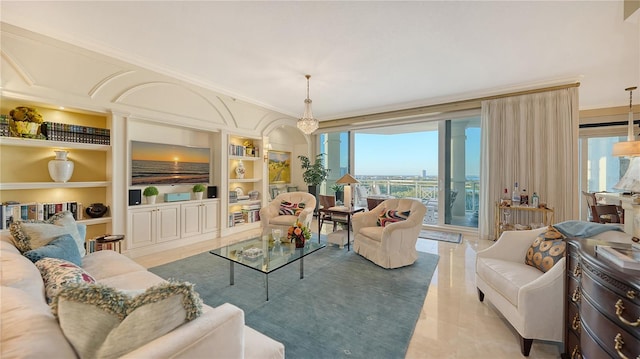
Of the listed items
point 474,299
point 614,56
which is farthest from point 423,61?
point 474,299

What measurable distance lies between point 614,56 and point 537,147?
1459 mm

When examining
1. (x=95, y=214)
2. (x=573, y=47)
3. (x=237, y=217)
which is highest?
(x=573, y=47)

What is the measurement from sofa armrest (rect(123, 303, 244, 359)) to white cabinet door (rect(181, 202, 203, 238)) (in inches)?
142

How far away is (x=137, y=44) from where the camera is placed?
304cm

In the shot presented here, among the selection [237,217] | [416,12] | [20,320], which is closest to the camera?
[20,320]

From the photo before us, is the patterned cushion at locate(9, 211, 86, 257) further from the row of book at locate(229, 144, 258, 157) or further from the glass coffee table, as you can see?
the row of book at locate(229, 144, 258, 157)

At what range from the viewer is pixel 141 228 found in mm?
3650

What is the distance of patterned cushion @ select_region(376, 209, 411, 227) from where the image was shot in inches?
139

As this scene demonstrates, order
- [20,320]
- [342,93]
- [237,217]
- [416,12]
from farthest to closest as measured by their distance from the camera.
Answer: [237,217] < [342,93] < [416,12] < [20,320]

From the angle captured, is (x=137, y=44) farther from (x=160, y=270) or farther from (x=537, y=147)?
(x=537, y=147)

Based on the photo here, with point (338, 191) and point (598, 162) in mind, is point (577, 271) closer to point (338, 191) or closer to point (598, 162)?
point (338, 191)

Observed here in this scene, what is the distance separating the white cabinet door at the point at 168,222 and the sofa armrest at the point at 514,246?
4376 mm

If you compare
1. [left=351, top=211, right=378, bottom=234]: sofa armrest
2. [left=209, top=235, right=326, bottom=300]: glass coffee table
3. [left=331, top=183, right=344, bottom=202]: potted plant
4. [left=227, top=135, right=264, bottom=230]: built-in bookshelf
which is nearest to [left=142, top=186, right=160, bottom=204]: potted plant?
[left=227, top=135, right=264, bottom=230]: built-in bookshelf

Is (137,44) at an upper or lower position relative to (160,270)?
upper
